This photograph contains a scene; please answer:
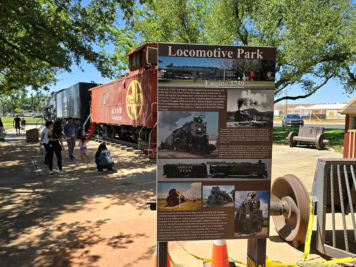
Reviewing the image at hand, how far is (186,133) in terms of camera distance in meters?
2.55

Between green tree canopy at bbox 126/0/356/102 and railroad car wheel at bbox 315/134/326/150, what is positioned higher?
green tree canopy at bbox 126/0/356/102

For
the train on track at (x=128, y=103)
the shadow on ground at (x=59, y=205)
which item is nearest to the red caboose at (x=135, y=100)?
the train on track at (x=128, y=103)

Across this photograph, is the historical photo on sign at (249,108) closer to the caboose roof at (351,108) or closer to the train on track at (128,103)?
the train on track at (128,103)

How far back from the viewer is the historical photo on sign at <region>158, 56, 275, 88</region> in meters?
2.51

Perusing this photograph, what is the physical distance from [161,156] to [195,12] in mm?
23488

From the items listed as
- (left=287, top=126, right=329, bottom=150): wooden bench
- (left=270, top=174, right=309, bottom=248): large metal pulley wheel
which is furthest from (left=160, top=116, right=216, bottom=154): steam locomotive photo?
(left=287, top=126, right=329, bottom=150): wooden bench

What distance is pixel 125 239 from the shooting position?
4062mm

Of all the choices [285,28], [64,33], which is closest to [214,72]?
[64,33]

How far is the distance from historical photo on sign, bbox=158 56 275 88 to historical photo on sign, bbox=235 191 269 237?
107 centimetres

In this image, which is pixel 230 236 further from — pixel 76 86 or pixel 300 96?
pixel 300 96

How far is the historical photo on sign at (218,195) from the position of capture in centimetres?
262

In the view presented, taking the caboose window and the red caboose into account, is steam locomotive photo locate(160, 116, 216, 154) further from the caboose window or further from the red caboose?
the caboose window

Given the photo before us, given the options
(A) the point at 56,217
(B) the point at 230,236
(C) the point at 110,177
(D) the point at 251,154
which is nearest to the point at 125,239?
(A) the point at 56,217

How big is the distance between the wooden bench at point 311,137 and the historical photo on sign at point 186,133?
1269 centimetres
